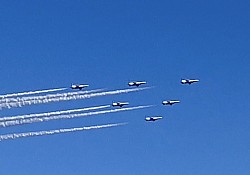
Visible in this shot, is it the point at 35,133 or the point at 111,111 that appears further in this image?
the point at 111,111

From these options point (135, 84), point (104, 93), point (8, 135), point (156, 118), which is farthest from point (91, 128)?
point (156, 118)

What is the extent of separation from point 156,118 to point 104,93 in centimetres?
2815

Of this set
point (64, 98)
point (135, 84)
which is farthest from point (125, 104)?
point (64, 98)

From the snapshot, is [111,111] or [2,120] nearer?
[2,120]

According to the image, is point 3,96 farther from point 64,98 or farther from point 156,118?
point 156,118

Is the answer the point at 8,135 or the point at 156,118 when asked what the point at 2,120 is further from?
the point at 156,118

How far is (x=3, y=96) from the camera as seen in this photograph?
8125cm

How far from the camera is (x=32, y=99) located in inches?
3260

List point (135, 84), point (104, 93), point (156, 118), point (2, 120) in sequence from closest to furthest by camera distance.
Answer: point (2, 120) < point (104, 93) < point (135, 84) < point (156, 118)

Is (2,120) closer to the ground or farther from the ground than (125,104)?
closer to the ground

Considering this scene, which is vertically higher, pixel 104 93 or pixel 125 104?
pixel 125 104

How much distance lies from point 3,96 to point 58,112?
671 cm

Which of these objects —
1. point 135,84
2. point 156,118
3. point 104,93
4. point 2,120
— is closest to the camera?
point 2,120

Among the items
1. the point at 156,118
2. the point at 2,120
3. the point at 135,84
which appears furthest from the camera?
the point at 156,118
